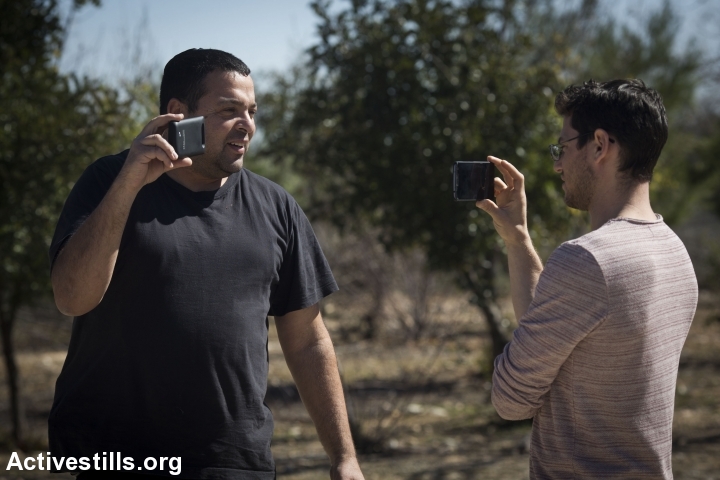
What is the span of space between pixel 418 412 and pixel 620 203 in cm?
558

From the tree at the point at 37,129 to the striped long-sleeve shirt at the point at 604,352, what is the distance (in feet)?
13.7

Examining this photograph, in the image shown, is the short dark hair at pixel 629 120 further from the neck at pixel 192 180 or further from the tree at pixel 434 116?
the tree at pixel 434 116

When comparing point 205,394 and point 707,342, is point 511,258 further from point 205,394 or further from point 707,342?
point 707,342

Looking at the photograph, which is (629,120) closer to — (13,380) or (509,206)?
(509,206)

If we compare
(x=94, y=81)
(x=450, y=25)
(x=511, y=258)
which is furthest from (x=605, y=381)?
(x=94, y=81)

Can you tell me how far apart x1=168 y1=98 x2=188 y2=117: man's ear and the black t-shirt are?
0.24 meters

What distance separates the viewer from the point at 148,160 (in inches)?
79.0

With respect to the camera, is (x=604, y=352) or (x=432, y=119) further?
(x=432, y=119)

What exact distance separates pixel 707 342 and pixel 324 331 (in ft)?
29.9

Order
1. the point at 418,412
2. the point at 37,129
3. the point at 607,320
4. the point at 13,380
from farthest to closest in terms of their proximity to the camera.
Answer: the point at 418,412 → the point at 13,380 → the point at 37,129 → the point at 607,320

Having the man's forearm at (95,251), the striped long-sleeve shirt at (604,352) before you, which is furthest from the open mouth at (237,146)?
the striped long-sleeve shirt at (604,352)

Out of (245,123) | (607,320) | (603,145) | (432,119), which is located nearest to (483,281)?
(432,119)

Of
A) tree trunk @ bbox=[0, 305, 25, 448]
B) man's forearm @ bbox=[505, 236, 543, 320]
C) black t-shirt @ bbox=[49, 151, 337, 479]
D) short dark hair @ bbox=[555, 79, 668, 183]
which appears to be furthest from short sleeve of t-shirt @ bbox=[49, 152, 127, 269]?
tree trunk @ bbox=[0, 305, 25, 448]

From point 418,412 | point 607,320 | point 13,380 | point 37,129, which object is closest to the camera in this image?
point 607,320
